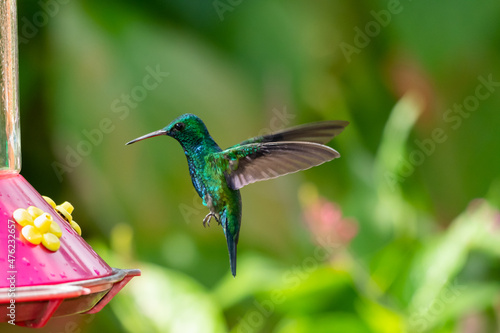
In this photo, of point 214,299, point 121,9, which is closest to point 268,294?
point 214,299

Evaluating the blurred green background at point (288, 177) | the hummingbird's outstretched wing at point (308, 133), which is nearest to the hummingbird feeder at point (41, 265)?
the hummingbird's outstretched wing at point (308, 133)

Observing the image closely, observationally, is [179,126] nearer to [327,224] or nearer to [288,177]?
[327,224]

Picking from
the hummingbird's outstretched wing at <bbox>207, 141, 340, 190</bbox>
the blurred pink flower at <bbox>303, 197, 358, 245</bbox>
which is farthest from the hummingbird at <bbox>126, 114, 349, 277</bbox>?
the blurred pink flower at <bbox>303, 197, 358, 245</bbox>

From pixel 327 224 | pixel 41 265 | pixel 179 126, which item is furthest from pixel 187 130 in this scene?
pixel 327 224

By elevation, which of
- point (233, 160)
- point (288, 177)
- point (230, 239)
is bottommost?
point (288, 177)

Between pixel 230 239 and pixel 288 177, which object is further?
pixel 288 177

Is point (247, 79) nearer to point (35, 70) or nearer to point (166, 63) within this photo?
point (166, 63)

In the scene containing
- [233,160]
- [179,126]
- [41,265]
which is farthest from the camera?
[233,160]
